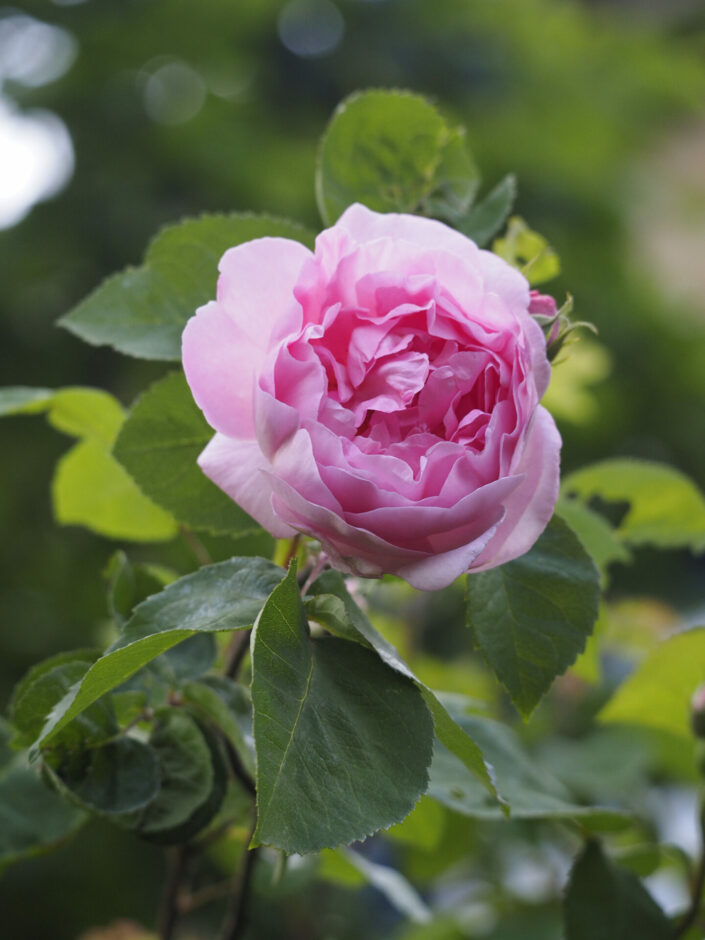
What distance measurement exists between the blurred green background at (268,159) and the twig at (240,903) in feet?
4.98

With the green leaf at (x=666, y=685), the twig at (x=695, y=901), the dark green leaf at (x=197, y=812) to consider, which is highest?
the dark green leaf at (x=197, y=812)

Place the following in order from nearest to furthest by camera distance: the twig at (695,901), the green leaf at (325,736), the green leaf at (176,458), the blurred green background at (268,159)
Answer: the green leaf at (325,736)
the green leaf at (176,458)
the twig at (695,901)
the blurred green background at (268,159)

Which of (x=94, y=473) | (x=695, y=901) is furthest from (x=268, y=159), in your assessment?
(x=695, y=901)

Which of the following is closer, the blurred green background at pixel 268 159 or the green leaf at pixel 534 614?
the green leaf at pixel 534 614

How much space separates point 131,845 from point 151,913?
14 centimetres

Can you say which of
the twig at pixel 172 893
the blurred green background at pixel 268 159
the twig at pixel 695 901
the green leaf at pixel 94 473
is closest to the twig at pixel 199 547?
the green leaf at pixel 94 473

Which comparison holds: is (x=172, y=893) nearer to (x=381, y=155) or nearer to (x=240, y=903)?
(x=240, y=903)

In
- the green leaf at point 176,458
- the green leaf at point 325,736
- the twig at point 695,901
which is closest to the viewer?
the green leaf at point 325,736

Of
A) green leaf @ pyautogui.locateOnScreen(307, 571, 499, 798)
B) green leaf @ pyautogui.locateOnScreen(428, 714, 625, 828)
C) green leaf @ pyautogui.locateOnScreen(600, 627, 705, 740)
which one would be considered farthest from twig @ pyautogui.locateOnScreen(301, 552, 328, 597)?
green leaf @ pyautogui.locateOnScreen(600, 627, 705, 740)

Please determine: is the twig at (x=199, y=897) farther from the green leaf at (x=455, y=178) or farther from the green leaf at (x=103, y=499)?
the green leaf at (x=455, y=178)

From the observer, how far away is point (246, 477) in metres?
0.25

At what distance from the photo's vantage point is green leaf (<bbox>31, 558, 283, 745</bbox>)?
0.23 m

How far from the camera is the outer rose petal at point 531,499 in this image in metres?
0.24

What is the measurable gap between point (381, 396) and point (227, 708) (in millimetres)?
115
